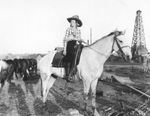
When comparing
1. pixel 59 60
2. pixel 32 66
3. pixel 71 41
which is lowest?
pixel 32 66

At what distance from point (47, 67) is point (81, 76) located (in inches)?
58.5

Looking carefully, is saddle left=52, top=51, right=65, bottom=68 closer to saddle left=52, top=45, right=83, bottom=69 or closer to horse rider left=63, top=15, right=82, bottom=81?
saddle left=52, top=45, right=83, bottom=69

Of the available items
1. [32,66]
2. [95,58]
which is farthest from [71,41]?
[32,66]

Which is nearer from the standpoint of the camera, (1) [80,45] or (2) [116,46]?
(2) [116,46]

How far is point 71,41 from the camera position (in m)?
5.41

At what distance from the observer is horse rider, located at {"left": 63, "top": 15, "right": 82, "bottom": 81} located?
17.7ft

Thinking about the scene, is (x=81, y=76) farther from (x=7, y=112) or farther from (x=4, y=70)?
(x=4, y=70)

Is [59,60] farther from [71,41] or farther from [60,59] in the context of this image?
[71,41]

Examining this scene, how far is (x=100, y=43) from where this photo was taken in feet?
17.2

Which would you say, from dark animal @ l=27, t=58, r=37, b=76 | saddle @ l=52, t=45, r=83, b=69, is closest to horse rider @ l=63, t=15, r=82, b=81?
saddle @ l=52, t=45, r=83, b=69

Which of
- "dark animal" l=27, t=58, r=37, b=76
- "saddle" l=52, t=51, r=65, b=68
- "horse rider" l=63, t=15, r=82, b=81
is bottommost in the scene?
"dark animal" l=27, t=58, r=37, b=76

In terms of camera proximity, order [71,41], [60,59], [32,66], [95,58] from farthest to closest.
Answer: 1. [32,66]
2. [60,59]
3. [71,41]
4. [95,58]

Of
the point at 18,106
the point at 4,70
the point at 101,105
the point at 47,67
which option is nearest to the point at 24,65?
the point at 4,70

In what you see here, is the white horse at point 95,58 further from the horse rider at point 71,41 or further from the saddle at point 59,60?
the saddle at point 59,60
